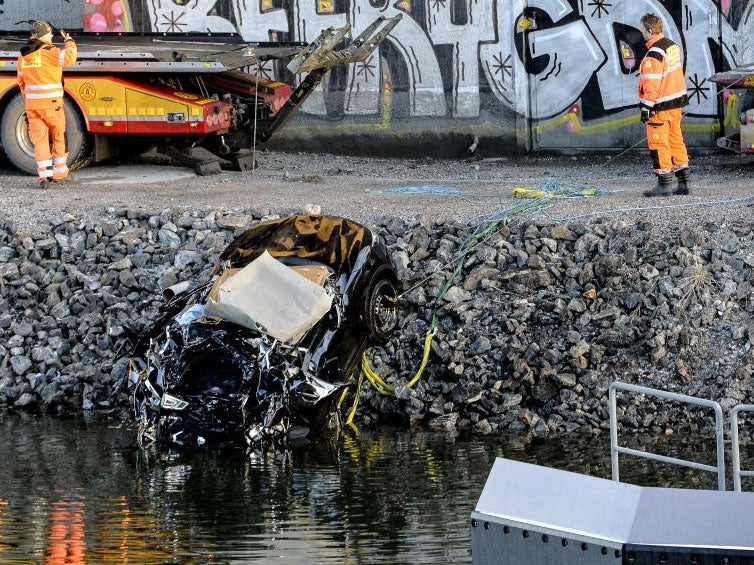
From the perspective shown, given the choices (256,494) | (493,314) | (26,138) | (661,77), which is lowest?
(256,494)

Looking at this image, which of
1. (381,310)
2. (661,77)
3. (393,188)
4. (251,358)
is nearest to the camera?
(251,358)

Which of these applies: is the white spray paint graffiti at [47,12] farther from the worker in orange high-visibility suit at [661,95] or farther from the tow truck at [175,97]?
the worker in orange high-visibility suit at [661,95]

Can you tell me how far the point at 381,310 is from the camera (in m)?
10.6

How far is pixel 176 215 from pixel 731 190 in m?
5.72

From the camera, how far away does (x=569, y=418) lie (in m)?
10.5

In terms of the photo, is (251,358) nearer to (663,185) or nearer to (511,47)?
(663,185)

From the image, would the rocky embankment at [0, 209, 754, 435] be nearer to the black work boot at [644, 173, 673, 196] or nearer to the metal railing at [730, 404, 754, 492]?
the black work boot at [644, 173, 673, 196]

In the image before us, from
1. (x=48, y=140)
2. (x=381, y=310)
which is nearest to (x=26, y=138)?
(x=48, y=140)

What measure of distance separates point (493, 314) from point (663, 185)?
3.18 m

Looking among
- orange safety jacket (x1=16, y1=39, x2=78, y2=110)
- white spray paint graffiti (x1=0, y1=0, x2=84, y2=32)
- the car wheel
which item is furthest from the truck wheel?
the car wheel

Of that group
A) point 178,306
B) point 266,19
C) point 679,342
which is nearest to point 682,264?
point 679,342

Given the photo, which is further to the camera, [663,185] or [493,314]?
[663,185]

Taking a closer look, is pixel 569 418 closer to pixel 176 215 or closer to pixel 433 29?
pixel 176 215

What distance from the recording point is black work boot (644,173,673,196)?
44.2 feet
